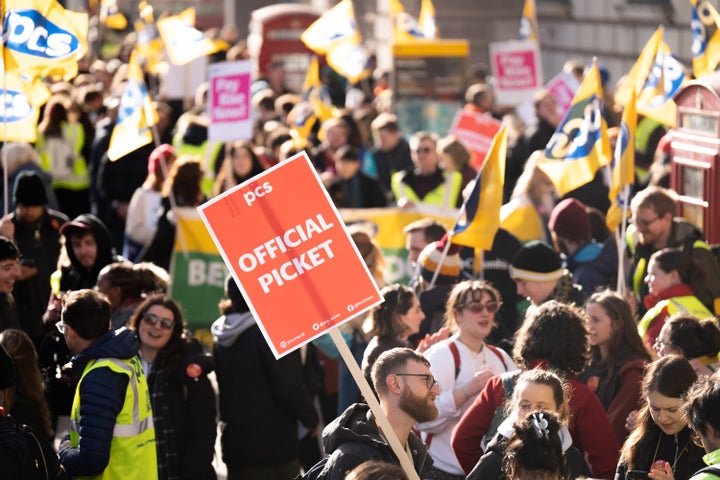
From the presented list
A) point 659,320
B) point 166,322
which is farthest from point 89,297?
point 659,320

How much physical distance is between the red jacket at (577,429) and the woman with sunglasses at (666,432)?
0.31 metres

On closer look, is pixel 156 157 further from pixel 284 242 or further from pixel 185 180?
pixel 284 242

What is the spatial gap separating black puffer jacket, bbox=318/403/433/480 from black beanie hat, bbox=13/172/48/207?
15.3 feet

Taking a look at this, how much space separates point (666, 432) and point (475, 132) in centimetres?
851

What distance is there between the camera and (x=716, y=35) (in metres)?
10.6

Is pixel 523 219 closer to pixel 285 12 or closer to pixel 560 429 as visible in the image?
pixel 560 429

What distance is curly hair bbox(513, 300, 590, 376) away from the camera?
5992 millimetres

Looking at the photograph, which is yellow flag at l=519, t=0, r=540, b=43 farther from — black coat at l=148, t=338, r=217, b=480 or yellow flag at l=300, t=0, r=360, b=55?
black coat at l=148, t=338, r=217, b=480

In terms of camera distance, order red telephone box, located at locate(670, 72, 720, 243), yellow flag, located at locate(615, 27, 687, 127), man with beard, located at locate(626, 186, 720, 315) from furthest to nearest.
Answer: yellow flag, located at locate(615, 27, 687, 127)
red telephone box, located at locate(670, 72, 720, 243)
man with beard, located at locate(626, 186, 720, 315)

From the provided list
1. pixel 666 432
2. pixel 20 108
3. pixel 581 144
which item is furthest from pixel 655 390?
pixel 20 108

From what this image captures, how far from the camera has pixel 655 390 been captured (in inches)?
210

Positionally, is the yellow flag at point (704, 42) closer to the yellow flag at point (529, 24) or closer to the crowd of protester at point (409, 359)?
the crowd of protester at point (409, 359)

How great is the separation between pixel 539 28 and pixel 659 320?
76.0ft

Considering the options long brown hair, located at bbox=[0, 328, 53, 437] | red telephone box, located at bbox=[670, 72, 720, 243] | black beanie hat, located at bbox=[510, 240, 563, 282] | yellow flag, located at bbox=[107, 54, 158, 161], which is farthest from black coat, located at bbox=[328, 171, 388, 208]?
long brown hair, located at bbox=[0, 328, 53, 437]
